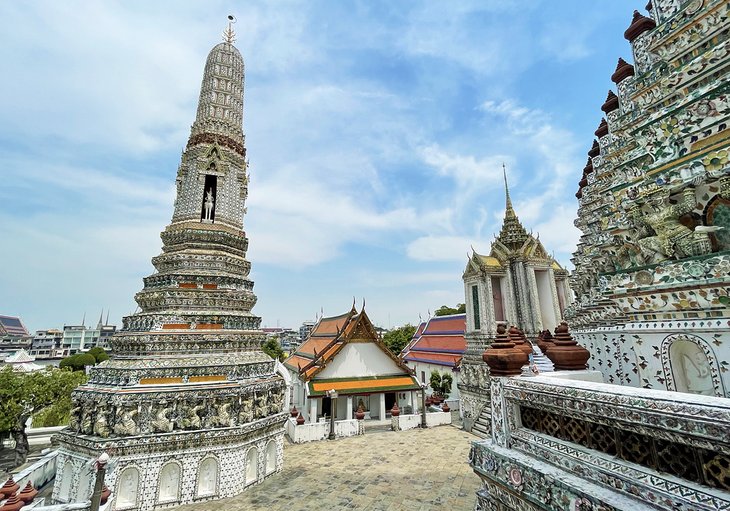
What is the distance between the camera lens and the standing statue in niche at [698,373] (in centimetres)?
393

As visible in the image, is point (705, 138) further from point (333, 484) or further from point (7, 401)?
point (7, 401)

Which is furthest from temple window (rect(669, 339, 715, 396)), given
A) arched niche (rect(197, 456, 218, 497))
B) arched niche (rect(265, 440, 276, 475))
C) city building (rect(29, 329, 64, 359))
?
city building (rect(29, 329, 64, 359))

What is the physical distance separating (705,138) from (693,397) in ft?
12.2

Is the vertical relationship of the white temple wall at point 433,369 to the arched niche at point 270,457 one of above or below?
above

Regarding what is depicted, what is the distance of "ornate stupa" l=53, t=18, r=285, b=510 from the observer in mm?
9172

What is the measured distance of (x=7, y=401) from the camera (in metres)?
13.3

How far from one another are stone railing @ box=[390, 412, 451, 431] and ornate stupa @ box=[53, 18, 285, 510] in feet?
22.5

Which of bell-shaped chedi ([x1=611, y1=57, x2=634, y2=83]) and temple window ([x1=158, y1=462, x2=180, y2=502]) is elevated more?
bell-shaped chedi ([x1=611, y1=57, x2=634, y2=83])

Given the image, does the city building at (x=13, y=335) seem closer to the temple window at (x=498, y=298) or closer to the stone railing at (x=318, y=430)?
the stone railing at (x=318, y=430)

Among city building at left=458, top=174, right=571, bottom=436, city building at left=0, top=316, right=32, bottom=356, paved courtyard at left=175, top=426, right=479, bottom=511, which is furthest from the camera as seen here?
city building at left=0, top=316, right=32, bottom=356

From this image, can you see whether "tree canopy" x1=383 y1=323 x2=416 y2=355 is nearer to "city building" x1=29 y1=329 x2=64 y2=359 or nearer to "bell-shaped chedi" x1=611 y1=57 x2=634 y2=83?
"bell-shaped chedi" x1=611 y1=57 x2=634 y2=83

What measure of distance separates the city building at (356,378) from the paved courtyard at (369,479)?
2.59m

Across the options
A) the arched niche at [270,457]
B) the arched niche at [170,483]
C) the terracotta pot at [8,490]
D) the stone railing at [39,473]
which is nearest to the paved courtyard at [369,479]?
the arched niche at [270,457]

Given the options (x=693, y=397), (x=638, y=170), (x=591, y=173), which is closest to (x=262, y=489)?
(x=693, y=397)
